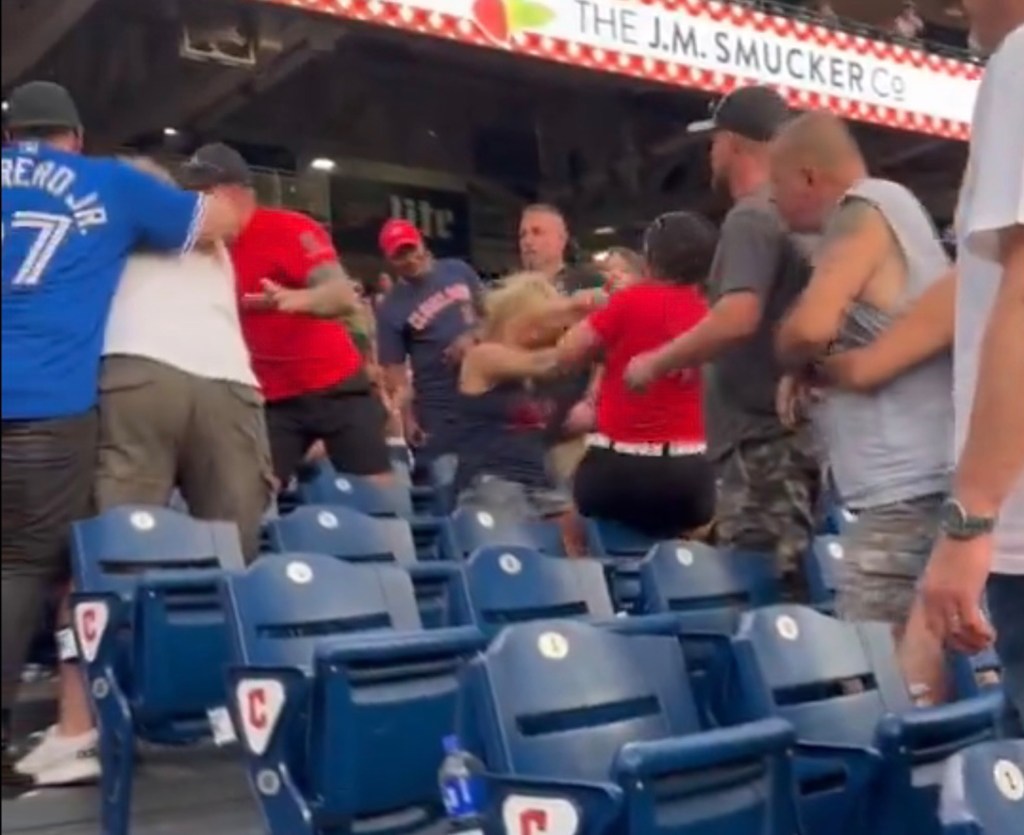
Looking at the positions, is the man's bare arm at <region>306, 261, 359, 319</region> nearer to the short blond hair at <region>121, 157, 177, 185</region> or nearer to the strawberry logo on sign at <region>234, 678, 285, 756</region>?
the short blond hair at <region>121, 157, 177, 185</region>

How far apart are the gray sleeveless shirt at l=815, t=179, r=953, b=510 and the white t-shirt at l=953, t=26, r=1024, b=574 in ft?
1.83

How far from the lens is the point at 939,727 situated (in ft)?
5.04

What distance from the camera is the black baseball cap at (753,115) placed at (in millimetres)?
2518

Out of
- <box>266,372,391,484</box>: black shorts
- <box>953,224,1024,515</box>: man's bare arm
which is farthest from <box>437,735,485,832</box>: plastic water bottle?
<box>266,372,391,484</box>: black shorts

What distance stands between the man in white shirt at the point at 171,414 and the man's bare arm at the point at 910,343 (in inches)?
43.7

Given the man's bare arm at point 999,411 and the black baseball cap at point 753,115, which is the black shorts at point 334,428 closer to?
the black baseball cap at point 753,115

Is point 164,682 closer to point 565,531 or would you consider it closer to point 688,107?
point 565,531

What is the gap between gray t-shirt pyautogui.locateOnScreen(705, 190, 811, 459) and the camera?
2346 mm

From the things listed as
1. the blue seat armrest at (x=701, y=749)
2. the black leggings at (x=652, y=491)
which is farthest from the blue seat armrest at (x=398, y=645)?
the black leggings at (x=652, y=491)

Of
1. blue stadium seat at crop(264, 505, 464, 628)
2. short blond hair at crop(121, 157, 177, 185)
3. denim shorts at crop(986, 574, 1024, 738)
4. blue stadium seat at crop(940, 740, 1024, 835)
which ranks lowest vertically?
blue stadium seat at crop(940, 740, 1024, 835)

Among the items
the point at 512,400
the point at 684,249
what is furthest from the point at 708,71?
the point at 684,249

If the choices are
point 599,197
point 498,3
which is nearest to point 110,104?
point 599,197

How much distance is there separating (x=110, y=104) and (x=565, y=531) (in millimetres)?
1172

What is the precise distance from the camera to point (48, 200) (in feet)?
6.46
